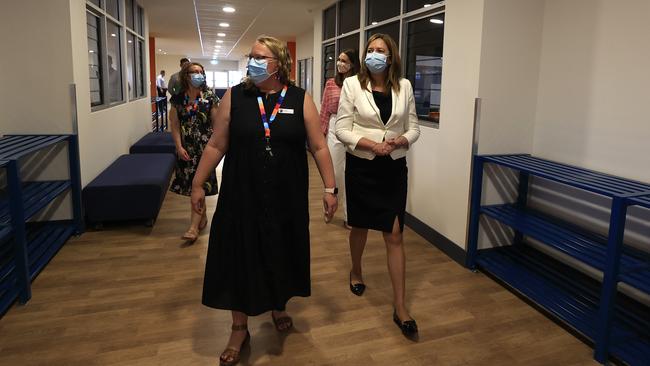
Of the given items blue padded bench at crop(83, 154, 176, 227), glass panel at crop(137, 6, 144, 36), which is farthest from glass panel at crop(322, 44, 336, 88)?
blue padded bench at crop(83, 154, 176, 227)

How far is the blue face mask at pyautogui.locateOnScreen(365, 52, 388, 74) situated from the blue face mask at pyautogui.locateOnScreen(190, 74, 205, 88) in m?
1.63

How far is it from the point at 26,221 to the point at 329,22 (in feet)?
16.9

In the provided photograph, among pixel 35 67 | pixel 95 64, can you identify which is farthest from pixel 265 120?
pixel 95 64

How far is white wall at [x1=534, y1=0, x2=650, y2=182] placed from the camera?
2596 mm

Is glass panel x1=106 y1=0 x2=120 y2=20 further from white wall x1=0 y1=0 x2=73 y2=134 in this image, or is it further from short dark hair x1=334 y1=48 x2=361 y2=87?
short dark hair x1=334 y1=48 x2=361 y2=87

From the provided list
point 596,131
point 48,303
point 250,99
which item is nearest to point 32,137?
point 48,303

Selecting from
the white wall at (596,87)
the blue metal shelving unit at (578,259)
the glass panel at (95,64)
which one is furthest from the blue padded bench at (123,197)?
the white wall at (596,87)

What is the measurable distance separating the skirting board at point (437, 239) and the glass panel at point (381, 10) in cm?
205

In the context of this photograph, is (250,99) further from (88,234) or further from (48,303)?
(88,234)

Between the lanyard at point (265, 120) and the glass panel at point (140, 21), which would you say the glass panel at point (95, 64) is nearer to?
the glass panel at point (140, 21)

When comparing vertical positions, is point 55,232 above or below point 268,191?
below

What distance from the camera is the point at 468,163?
3.29m

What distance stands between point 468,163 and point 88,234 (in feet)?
10.0

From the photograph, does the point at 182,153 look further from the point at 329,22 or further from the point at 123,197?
the point at 329,22
